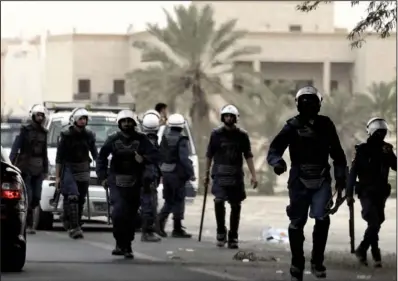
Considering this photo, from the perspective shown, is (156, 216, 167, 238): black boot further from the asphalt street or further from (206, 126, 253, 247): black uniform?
(206, 126, 253, 247): black uniform

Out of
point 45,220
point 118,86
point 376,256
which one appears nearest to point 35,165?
point 45,220

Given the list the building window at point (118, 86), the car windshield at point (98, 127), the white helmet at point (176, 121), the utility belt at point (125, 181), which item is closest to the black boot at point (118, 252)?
the utility belt at point (125, 181)

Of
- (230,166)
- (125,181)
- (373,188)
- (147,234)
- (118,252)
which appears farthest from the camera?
(147,234)

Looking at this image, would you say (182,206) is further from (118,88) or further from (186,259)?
(118,88)

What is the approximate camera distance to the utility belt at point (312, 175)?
10.1 metres

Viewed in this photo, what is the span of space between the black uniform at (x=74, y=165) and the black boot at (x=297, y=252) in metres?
6.04

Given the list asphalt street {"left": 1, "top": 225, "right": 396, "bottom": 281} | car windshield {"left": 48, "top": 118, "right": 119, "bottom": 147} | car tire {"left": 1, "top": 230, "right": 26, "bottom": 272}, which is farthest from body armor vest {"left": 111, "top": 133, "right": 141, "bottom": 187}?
car windshield {"left": 48, "top": 118, "right": 119, "bottom": 147}

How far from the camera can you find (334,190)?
1065 centimetres

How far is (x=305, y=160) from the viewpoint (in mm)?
10125

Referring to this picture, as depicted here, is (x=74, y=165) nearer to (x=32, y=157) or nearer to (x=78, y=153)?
(x=78, y=153)

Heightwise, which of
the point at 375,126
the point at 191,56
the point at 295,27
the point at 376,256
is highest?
the point at 295,27

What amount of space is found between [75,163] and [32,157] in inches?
33.4

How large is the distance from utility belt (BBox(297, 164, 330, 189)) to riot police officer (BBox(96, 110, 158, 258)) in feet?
10.4

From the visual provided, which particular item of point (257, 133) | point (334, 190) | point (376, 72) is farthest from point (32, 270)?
point (376, 72)
